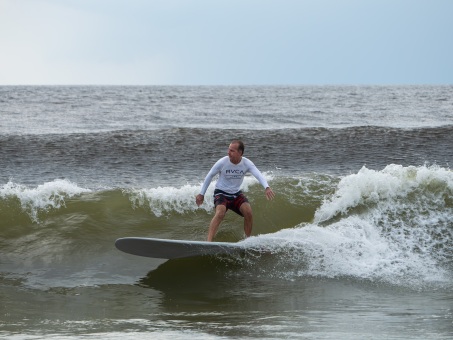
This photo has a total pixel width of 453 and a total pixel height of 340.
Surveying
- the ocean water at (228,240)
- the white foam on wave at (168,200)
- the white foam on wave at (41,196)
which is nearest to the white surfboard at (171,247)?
the ocean water at (228,240)

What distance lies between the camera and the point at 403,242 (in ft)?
40.1

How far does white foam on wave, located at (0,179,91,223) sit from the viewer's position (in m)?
13.5

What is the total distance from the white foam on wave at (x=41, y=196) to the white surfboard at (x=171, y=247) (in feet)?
11.1

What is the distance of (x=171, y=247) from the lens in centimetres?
1077

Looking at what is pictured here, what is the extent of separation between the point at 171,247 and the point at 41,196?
4.06m

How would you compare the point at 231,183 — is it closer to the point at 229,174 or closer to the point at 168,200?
the point at 229,174

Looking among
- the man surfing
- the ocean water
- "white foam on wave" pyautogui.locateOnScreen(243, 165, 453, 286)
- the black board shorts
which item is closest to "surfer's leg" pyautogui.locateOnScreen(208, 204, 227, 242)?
the man surfing

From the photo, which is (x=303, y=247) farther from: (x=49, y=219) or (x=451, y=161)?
(x=451, y=161)

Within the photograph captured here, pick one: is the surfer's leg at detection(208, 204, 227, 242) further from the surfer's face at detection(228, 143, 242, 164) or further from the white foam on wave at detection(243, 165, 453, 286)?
Result: the surfer's face at detection(228, 143, 242, 164)

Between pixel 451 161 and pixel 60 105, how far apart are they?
2549 centimetres

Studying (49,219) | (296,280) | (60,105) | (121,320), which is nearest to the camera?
(121,320)

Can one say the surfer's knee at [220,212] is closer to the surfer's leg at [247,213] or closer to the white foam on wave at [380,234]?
the surfer's leg at [247,213]

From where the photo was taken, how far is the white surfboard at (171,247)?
10445 millimetres

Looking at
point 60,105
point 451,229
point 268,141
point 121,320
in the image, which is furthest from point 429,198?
point 60,105
